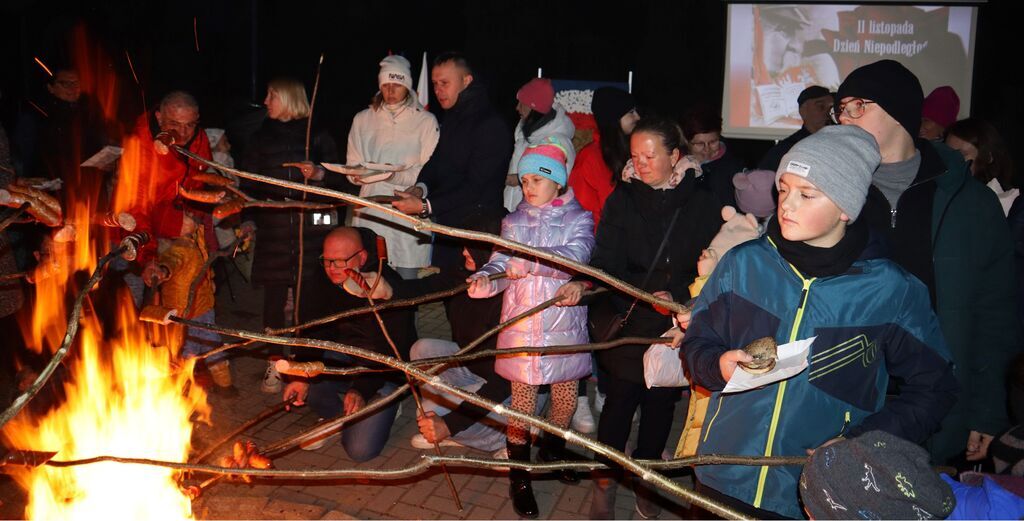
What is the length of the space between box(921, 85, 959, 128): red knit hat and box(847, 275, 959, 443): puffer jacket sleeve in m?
4.21

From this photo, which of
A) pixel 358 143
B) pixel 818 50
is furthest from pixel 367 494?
pixel 818 50

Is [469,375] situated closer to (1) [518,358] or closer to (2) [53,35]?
(1) [518,358]

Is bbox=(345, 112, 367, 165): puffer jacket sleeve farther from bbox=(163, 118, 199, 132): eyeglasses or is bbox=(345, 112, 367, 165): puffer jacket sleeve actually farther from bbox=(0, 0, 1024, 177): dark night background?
bbox=(0, 0, 1024, 177): dark night background

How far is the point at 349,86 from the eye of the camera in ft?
35.6

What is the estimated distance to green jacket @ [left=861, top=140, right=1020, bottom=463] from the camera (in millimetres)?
3059

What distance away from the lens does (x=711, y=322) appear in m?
2.64

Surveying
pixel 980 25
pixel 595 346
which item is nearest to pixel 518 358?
pixel 595 346

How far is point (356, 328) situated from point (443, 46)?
725cm

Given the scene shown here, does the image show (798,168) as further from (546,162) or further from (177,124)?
(177,124)

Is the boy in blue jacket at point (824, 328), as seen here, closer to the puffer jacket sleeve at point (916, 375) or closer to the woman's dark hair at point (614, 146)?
the puffer jacket sleeve at point (916, 375)

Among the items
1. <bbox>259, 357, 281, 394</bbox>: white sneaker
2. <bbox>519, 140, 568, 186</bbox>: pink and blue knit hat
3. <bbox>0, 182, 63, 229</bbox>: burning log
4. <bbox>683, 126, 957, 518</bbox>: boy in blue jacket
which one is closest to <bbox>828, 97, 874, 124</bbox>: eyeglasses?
<bbox>683, 126, 957, 518</bbox>: boy in blue jacket

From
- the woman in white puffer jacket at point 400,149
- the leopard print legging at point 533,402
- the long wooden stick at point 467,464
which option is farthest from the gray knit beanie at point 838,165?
the woman in white puffer jacket at point 400,149

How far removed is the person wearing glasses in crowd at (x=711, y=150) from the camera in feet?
18.8

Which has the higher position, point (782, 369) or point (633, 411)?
point (782, 369)
